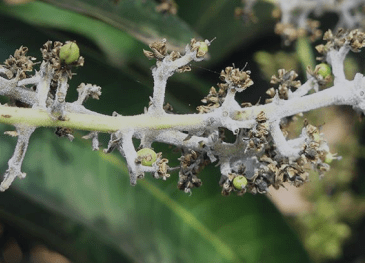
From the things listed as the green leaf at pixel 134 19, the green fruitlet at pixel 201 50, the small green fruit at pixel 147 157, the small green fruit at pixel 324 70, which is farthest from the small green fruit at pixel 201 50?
the green leaf at pixel 134 19

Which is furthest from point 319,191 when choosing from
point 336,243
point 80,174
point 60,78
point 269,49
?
point 60,78

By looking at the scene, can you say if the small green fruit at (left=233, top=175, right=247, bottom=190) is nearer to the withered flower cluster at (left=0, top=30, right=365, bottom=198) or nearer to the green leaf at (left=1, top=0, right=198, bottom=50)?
the withered flower cluster at (left=0, top=30, right=365, bottom=198)

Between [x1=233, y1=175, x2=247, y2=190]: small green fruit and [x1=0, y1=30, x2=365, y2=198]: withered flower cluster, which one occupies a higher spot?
[x1=0, y1=30, x2=365, y2=198]: withered flower cluster

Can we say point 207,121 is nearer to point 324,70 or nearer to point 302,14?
point 324,70

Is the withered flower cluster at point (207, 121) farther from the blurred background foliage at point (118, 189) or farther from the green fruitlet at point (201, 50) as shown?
the blurred background foliage at point (118, 189)

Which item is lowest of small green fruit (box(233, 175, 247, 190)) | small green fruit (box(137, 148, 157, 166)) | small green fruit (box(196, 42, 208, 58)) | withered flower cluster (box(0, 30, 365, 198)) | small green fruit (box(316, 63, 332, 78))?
small green fruit (box(137, 148, 157, 166))

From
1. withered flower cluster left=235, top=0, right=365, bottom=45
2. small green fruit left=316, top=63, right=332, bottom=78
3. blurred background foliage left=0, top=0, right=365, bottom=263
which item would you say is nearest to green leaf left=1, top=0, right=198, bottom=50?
blurred background foliage left=0, top=0, right=365, bottom=263
